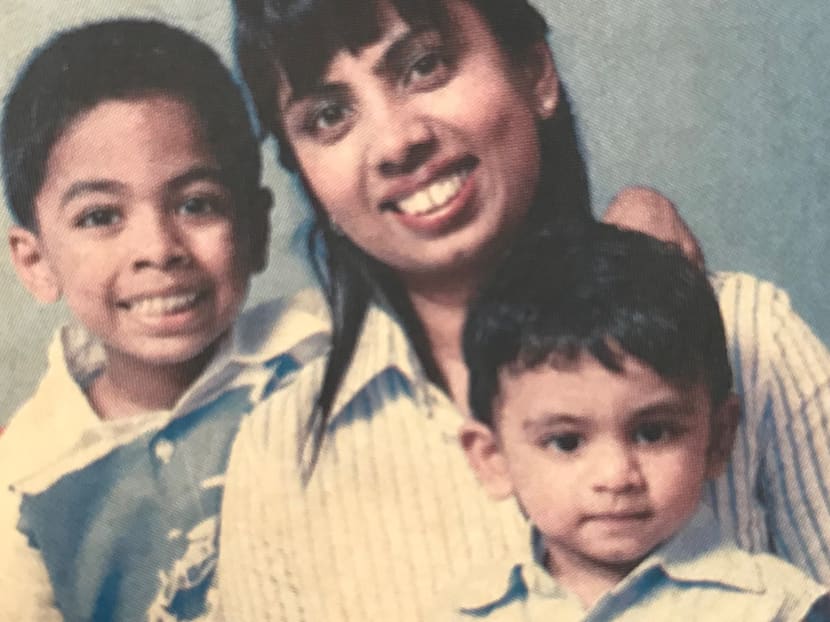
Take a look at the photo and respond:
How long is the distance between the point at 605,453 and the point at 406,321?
0.18 meters

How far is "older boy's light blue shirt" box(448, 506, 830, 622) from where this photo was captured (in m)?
0.68

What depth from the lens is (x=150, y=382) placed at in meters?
0.75

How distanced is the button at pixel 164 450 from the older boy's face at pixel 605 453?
25 centimetres

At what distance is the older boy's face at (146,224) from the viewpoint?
2.34 feet

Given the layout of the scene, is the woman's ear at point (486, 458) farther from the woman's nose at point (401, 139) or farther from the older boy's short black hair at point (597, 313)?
the woman's nose at point (401, 139)

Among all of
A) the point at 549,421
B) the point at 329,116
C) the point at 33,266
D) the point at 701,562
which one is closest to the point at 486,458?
the point at 549,421

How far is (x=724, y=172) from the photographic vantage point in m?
0.73

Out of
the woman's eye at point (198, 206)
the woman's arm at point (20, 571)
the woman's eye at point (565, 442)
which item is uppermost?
the woman's eye at point (198, 206)

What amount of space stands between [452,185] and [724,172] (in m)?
0.20

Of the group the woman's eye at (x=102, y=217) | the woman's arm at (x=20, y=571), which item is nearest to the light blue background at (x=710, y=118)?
the woman's eye at (x=102, y=217)

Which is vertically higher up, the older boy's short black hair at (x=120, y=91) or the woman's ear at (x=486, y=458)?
the older boy's short black hair at (x=120, y=91)

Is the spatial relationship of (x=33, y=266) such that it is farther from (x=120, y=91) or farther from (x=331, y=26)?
(x=331, y=26)

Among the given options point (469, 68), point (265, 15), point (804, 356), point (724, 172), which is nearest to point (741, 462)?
point (804, 356)

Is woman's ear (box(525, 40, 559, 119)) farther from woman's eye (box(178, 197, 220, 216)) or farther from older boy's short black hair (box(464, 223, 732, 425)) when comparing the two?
woman's eye (box(178, 197, 220, 216))
